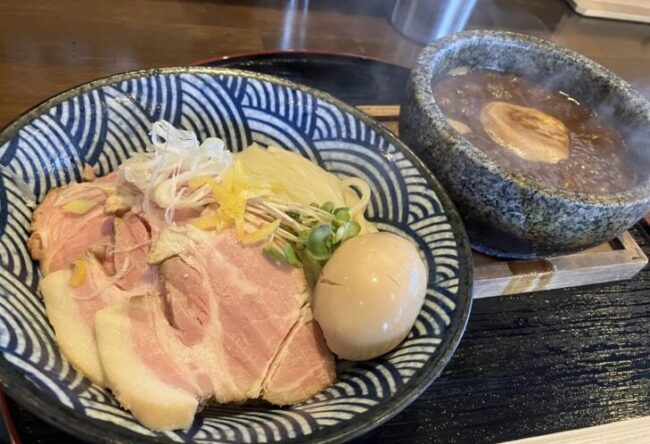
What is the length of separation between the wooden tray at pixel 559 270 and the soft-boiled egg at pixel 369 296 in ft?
1.20

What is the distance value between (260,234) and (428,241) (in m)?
0.40

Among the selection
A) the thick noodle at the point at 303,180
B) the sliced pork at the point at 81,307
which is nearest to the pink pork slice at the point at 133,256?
the sliced pork at the point at 81,307

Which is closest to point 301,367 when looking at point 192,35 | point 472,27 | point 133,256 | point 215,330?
point 215,330

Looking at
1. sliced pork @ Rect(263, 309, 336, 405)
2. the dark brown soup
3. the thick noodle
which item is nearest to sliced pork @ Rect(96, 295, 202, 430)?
sliced pork @ Rect(263, 309, 336, 405)

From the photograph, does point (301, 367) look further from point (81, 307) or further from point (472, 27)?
point (472, 27)

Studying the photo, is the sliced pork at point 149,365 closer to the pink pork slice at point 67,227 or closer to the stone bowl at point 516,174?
the pink pork slice at point 67,227

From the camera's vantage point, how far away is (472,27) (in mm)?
2805

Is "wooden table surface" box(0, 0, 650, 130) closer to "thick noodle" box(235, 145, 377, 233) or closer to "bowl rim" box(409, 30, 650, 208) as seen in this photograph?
"bowl rim" box(409, 30, 650, 208)

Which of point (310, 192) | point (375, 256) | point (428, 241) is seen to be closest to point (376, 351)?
point (375, 256)

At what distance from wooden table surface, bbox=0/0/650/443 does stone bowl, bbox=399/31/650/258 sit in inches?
9.0

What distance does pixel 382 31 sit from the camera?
2.58m

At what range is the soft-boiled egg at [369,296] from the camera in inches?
40.8

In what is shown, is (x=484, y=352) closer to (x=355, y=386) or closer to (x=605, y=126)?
(x=355, y=386)

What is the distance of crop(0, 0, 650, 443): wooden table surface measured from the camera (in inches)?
47.4
